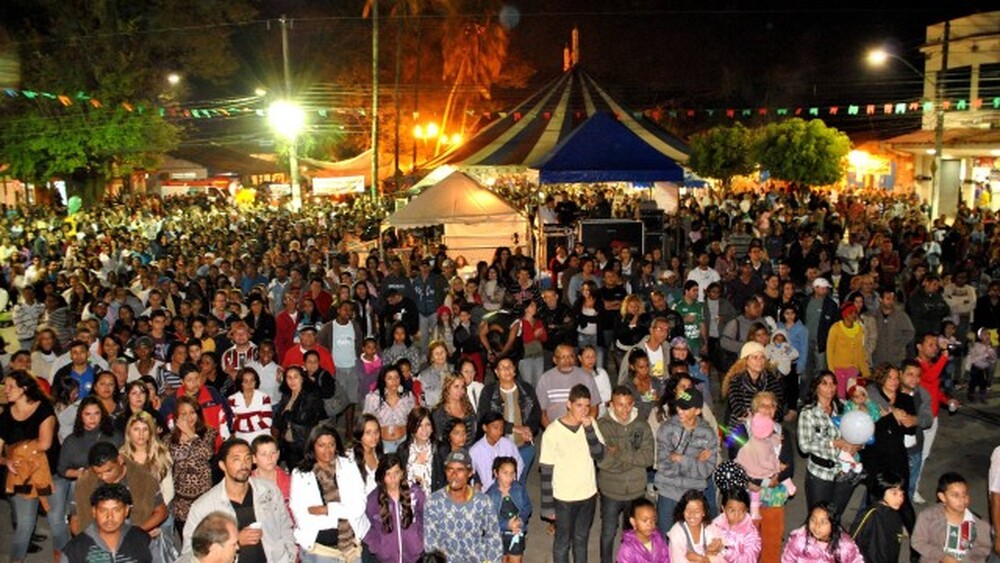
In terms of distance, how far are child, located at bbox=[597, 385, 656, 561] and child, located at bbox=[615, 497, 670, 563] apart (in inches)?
33.8

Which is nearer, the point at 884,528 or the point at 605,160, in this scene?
the point at 884,528

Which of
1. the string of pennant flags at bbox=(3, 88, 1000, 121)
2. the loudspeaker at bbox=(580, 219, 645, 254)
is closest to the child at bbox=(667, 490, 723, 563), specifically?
the loudspeaker at bbox=(580, 219, 645, 254)

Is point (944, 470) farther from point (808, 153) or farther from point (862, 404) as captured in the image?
point (808, 153)

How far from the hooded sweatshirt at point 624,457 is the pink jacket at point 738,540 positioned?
88cm

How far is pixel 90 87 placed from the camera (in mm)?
33656

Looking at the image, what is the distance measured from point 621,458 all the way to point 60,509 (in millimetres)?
4009

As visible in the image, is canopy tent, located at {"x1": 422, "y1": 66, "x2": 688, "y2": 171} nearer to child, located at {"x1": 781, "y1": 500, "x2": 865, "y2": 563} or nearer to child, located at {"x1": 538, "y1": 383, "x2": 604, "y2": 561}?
child, located at {"x1": 538, "y1": 383, "x2": 604, "y2": 561}

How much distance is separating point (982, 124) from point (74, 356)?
3113cm

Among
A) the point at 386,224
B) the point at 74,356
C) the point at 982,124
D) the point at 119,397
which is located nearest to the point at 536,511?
→ the point at 119,397

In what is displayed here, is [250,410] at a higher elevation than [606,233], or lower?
lower

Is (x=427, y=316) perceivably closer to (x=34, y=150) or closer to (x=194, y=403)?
(x=194, y=403)

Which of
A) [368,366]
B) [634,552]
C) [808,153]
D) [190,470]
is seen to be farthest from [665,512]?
[808,153]

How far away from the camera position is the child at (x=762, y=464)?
614 cm

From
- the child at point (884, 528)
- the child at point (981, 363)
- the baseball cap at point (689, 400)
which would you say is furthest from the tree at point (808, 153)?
the child at point (884, 528)
